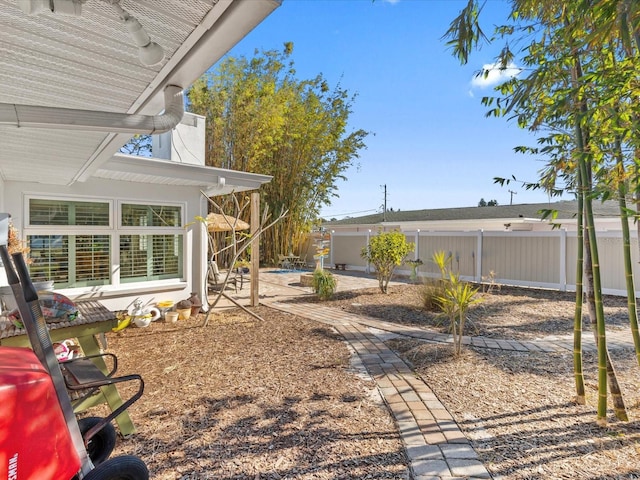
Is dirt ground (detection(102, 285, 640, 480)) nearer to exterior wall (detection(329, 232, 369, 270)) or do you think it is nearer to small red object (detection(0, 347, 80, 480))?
small red object (detection(0, 347, 80, 480))

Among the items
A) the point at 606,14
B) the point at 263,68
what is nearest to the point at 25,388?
the point at 606,14

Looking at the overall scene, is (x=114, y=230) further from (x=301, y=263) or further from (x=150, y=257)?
(x=301, y=263)

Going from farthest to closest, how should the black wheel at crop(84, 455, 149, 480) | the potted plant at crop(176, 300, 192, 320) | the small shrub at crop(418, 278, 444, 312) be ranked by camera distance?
the small shrub at crop(418, 278, 444, 312)
the potted plant at crop(176, 300, 192, 320)
the black wheel at crop(84, 455, 149, 480)

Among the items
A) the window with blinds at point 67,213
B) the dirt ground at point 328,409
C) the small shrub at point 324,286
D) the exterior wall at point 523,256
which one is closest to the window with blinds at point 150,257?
the window with blinds at point 67,213

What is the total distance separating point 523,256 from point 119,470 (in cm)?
983

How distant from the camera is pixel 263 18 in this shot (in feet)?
4.03

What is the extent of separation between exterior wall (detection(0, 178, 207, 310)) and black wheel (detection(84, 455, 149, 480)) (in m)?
3.85

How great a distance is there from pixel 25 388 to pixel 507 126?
368 cm

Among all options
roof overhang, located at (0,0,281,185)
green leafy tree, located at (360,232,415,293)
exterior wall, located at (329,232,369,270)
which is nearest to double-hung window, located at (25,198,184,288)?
A: roof overhang, located at (0,0,281,185)

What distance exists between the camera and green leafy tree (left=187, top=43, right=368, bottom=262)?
1184 cm

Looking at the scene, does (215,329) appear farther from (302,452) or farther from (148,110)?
(148,110)

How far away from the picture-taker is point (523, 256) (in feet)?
29.9

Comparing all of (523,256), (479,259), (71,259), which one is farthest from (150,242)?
(523,256)

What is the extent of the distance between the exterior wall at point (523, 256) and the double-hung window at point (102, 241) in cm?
585
